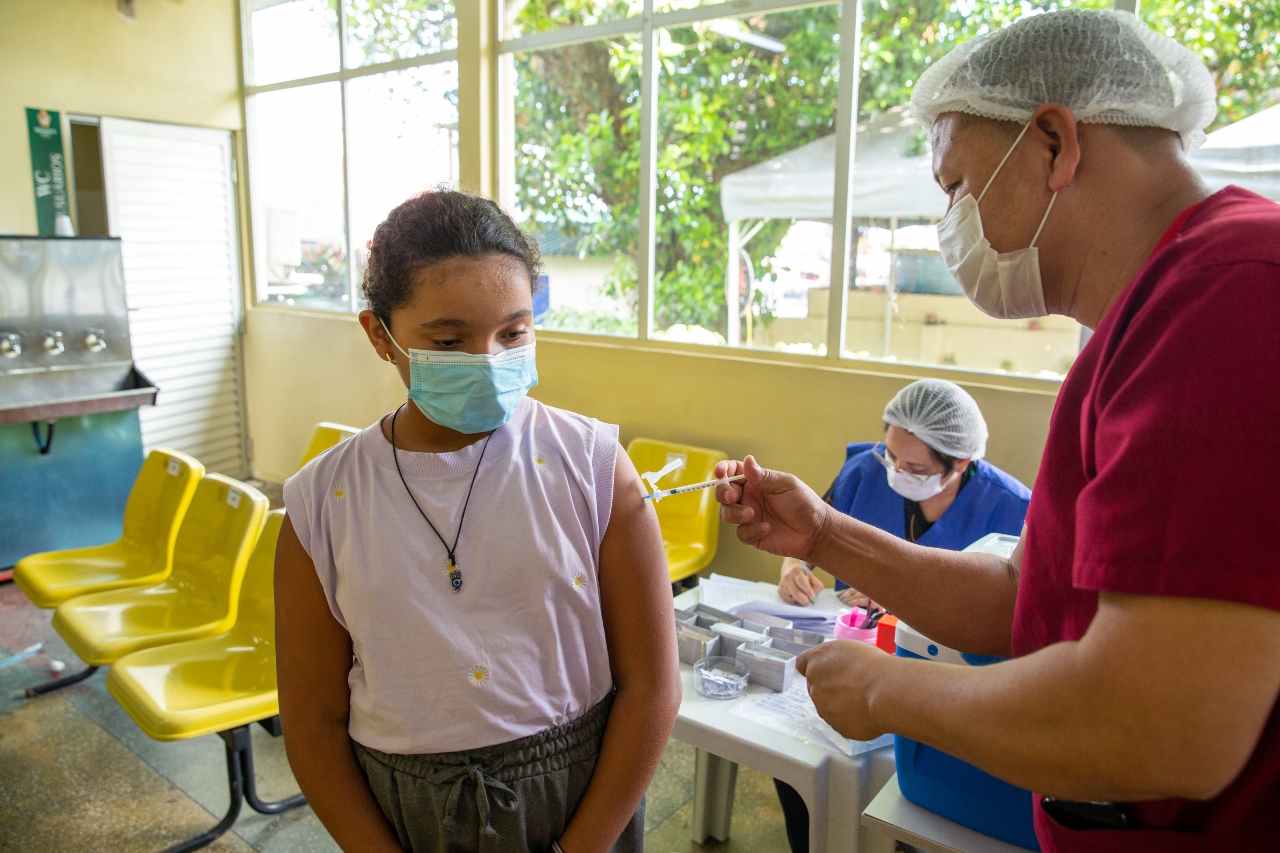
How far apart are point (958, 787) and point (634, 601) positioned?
633 millimetres

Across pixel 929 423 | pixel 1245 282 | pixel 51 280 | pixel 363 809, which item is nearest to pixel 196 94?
pixel 51 280

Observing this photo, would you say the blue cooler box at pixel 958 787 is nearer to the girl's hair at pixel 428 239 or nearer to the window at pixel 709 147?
the girl's hair at pixel 428 239

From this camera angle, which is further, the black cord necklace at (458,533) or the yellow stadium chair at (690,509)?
the yellow stadium chair at (690,509)

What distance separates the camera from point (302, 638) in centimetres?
115

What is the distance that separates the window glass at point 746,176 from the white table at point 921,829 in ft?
7.97

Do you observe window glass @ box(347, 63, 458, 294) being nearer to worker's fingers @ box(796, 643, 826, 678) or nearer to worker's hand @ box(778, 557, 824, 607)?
worker's hand @ box(778, 557, 824, 607)

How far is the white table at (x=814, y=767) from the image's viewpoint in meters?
1.56

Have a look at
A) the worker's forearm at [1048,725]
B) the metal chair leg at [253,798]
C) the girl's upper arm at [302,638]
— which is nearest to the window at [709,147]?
the girl's upper arm at [302,638]

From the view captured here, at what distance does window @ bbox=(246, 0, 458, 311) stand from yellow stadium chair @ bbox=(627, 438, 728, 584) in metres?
2.24

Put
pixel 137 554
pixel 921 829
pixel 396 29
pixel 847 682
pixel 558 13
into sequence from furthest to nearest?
pixel 396 29 < pixel 558 13 < pixel 137 554 < pixel 921 829 < pixel 847 682

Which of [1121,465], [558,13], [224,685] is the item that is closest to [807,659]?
[1121,465]

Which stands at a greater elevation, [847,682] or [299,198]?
[299,198]

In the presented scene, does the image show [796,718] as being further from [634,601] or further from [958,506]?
[958,506]

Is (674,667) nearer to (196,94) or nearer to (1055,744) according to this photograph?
(1055,744)
